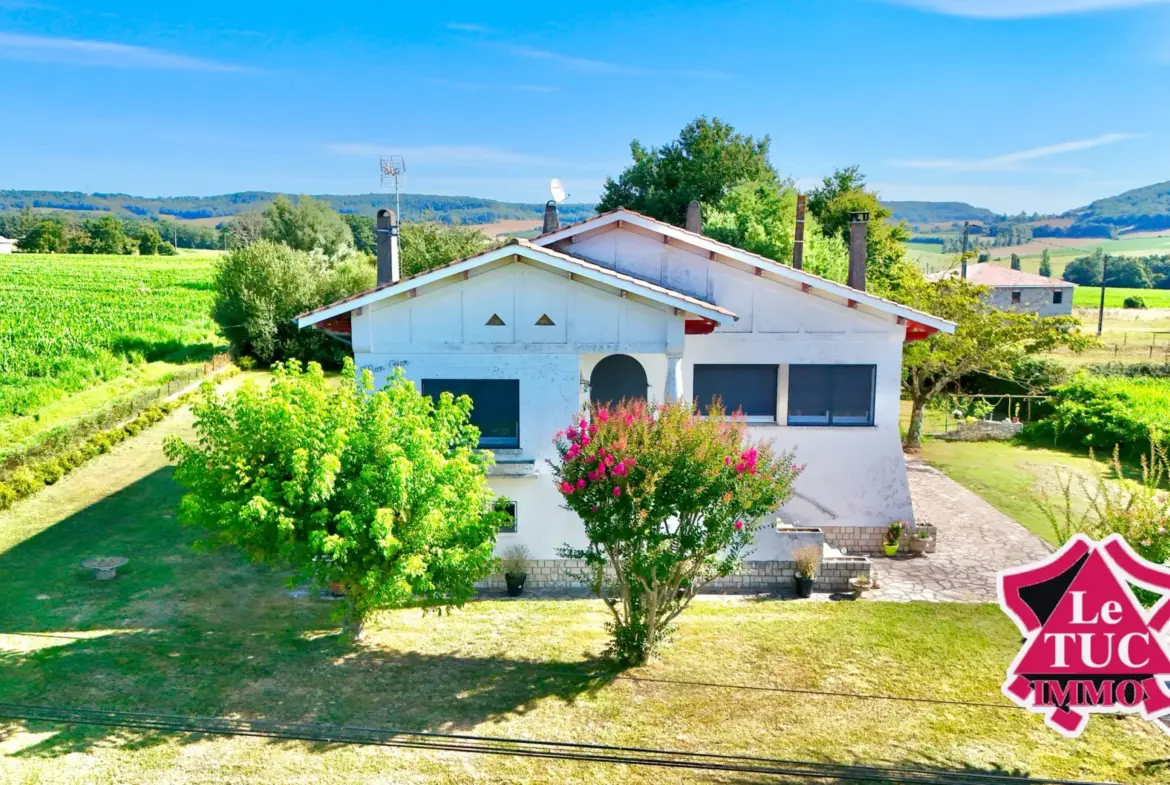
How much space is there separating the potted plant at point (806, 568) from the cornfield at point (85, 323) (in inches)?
1256

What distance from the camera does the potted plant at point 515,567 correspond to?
1758 centimetres

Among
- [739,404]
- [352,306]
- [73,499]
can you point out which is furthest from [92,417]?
[739,404]

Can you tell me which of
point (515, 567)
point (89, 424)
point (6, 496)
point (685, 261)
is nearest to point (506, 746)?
point (515, 567)

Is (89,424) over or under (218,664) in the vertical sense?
over

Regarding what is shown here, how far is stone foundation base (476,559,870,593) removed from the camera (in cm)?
1756

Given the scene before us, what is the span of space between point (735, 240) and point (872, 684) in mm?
30604

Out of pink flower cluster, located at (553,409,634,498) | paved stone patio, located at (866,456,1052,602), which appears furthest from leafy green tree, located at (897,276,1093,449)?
pink flower cluster, located at (553,409,634,498)

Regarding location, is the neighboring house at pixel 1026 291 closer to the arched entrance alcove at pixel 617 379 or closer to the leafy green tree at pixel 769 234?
the leafy green tree at pixel 769 234

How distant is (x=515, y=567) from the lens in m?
17.7

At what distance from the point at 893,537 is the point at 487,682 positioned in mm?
10741

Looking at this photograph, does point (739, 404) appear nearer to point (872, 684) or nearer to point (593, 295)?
point (593, 295)

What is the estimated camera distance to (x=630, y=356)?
19.0 meters

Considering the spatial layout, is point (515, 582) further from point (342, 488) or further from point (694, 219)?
point (694, 219)

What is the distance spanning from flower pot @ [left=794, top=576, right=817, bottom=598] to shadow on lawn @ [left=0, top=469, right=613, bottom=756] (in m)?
5.18
